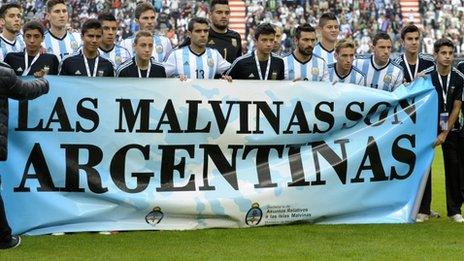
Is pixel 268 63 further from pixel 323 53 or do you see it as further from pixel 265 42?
pixel 323 53

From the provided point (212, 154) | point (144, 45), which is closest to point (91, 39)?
point (144, 45)

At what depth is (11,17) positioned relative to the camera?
1036cm

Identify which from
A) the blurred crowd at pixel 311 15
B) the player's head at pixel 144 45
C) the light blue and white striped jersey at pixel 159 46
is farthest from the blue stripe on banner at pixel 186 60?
the blurred crowd at pixel 311 15

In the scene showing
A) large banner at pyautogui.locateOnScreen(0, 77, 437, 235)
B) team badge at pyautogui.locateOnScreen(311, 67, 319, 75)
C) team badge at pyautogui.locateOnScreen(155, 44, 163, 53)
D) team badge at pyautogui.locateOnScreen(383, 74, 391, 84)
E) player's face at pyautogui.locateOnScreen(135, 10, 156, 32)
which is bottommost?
large banner at pyautogui.locateOnScreen(0, 77, 437, 235)

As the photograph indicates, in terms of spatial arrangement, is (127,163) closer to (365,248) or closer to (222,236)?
(222,236)

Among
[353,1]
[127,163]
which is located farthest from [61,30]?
[353,1]

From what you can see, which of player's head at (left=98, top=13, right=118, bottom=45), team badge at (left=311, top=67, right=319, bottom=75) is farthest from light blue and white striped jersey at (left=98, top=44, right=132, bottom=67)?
team badge at (left=311, top=67, right=319, bottom=75)

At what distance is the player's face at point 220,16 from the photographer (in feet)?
36.5

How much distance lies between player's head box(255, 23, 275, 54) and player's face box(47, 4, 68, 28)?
233 centimetres

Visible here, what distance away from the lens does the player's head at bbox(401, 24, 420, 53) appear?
955 cm

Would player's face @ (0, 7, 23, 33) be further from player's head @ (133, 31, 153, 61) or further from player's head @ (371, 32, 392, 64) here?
player's head @ (371, 32, 392, 64)

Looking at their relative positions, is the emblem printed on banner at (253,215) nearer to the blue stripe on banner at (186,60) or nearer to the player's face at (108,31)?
the blue stripe on banner at (186,60)

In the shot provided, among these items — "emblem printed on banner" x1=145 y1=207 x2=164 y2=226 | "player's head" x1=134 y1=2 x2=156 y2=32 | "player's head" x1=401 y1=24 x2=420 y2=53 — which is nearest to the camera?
"emblem printed on banner" x1=145 y1=207 x2=164 y2=226

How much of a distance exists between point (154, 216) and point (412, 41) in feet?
9.82
